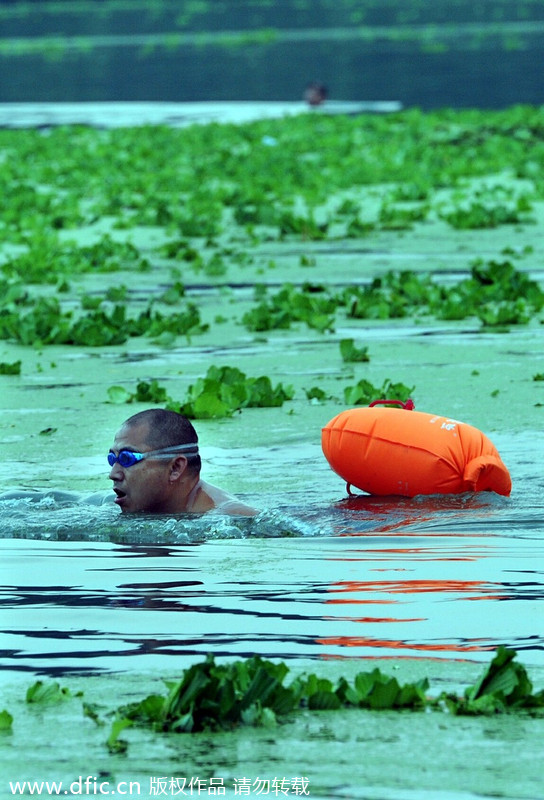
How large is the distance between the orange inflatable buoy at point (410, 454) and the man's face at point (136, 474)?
760 millimetres

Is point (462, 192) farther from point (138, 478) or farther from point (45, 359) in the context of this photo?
point (138, 478)

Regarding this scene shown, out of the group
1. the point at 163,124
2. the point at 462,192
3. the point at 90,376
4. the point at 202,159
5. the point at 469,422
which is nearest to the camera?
the point at 469,422

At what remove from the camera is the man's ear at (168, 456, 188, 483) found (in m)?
7.22

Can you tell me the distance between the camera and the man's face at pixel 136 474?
23.5 feet

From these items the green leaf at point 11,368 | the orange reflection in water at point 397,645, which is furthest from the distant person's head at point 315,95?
the orange reflection in water at point 397,645

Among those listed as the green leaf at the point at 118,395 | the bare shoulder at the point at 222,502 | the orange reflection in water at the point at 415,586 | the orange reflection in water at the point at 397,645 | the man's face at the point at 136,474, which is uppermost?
the green leaf at the point at 118,395

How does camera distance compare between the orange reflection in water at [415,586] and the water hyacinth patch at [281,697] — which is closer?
the water hyacinth patch at [281,697]

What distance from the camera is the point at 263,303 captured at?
12.6 meters

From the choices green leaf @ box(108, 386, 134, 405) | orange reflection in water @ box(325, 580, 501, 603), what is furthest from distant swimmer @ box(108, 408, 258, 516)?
green leaf @ box(108, 386, 134, 405)

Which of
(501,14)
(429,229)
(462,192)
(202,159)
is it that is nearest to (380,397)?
(429,229)

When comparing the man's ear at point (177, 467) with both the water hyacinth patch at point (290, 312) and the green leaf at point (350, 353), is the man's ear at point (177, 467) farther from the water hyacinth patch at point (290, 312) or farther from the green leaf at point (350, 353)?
the water hyacinth patch at point (290, 312)

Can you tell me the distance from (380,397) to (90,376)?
2098 millimetres

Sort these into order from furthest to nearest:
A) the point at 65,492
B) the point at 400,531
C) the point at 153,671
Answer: the point at 65,492, the point at 400,531, the point at 153,671

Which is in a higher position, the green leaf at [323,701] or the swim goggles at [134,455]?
the swim goggles at [134,455]
